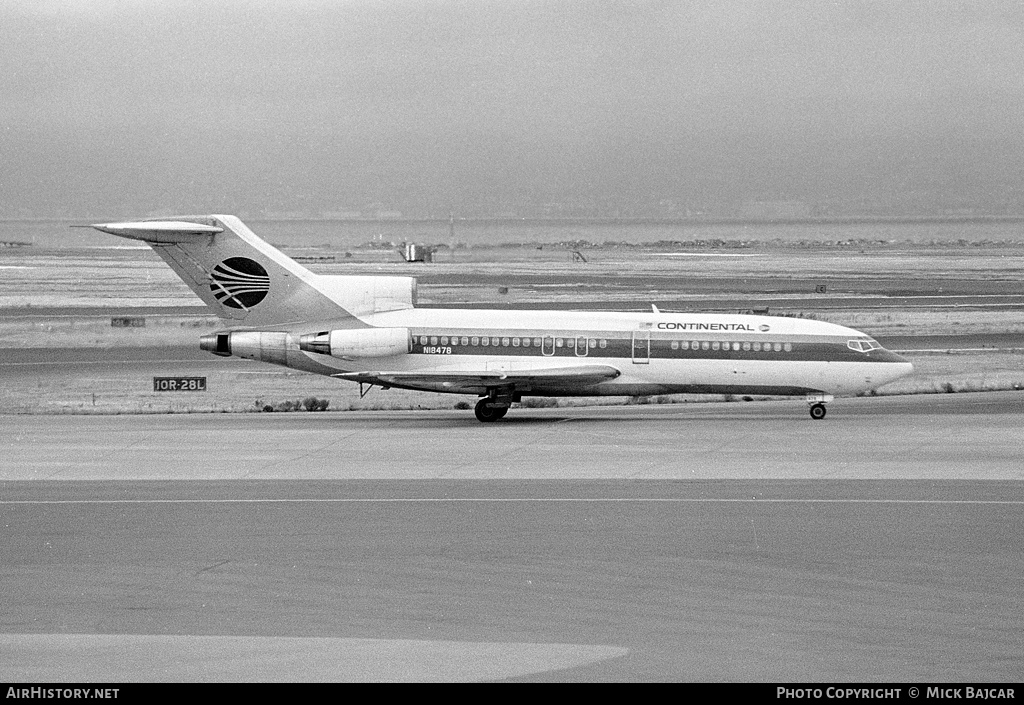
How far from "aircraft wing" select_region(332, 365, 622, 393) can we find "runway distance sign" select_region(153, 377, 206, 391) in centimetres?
893

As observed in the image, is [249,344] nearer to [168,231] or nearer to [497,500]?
[168,231]

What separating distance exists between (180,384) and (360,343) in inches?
409

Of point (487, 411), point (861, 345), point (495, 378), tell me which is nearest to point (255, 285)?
point (495, 378)

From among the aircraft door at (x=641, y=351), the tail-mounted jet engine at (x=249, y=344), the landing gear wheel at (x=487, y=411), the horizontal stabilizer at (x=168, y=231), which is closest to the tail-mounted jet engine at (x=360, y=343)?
the tail-mounted jet engine at (x=249, y=344)

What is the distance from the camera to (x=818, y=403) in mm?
39062

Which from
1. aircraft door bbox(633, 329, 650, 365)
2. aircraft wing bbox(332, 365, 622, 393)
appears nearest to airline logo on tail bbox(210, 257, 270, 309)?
aircraft wing bbox(332, 365, 622, 393)

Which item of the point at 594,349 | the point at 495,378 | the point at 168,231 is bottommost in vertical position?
the point at 495,378

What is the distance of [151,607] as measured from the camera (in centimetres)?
1788

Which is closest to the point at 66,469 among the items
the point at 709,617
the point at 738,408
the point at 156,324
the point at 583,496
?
the point at 583,496

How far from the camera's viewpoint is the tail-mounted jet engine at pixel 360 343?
38.2 meters

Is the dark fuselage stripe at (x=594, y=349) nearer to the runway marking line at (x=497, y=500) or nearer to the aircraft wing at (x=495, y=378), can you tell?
the aircraft wing at (x=495, y=378)

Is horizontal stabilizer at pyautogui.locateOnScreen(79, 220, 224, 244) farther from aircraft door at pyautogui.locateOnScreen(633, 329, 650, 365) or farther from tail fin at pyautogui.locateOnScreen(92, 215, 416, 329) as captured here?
aircraft door at pyautogui.locateOnScreen(633, 329, 650, 365)

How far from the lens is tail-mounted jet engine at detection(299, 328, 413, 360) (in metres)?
38.2

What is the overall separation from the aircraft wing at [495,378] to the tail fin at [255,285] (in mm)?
2032
